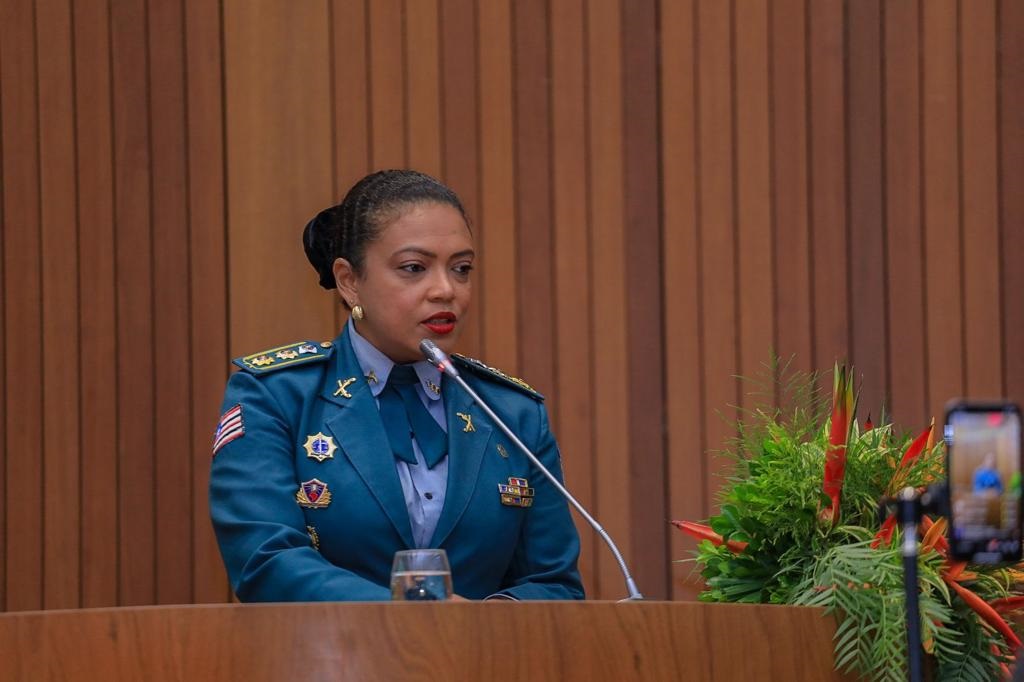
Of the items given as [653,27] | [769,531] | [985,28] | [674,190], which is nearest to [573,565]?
[769,531]

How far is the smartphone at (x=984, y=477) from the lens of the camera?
4.56 feet

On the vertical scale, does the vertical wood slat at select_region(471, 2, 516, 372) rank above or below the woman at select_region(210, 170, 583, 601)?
above

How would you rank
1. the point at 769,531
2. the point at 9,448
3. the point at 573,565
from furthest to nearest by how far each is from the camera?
the point at 9,448 < the point at 573,565 < the point at 769,531

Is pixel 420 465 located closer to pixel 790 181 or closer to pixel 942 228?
pixel 790 181

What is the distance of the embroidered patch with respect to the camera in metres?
2.43

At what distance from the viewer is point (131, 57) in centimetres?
361

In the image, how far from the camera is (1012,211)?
3.65 meters

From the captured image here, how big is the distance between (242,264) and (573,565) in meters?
1.33

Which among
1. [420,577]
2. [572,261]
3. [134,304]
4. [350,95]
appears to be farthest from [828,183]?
[420,577]

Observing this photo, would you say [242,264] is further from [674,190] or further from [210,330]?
[674,190]

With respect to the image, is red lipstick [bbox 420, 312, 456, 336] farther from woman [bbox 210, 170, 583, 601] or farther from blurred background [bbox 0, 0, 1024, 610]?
blurred background [bbox 0, 0, 1024, 610]

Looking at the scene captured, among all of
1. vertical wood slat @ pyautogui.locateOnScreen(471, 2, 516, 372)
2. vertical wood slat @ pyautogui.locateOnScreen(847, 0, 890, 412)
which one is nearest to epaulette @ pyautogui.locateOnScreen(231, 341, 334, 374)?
vertical wood slat @ pyautogui.locateOnScreen(471, 2, 516, 372)

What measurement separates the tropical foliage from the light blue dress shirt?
435 millimetres

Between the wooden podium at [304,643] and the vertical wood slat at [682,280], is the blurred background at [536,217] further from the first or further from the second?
the wooden podium at [304,643]
